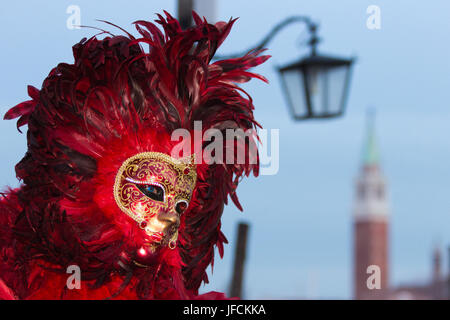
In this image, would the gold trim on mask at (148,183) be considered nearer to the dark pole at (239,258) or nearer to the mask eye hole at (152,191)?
the mask eye hole at (152,191)

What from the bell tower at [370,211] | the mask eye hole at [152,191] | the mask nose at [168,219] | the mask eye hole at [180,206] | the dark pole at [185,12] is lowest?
the mask nose at [168,219]

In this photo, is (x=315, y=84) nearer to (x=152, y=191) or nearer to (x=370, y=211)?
(x=152, y=191)

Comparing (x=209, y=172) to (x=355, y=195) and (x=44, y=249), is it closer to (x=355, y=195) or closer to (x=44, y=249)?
(x=44, y=249)

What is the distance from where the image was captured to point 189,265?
241cm

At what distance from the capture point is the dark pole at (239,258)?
13.4 ft

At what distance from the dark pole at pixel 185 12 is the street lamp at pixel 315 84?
1.98 meters

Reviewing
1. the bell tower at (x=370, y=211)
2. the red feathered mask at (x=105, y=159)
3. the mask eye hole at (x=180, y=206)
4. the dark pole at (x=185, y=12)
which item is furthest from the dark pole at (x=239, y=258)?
the bell tower at (x=370, y=211)

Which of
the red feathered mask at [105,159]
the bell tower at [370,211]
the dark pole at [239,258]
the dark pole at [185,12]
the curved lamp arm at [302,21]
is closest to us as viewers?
the red feathered mask at [105,159]

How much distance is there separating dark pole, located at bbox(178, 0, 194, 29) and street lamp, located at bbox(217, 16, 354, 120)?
1975 mm

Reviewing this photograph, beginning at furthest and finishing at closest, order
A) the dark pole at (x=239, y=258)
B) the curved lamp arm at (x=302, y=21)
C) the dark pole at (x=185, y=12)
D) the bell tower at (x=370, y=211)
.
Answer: the bell tower at (x=370, y=211)
the curved lamp arm at (x=302, y=21)
the dark pole at (x=239, y=258)
the dark pole at (x=185, y=12)

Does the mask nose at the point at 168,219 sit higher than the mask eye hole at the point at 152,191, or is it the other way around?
the mask eye hole at the point at 152,191
